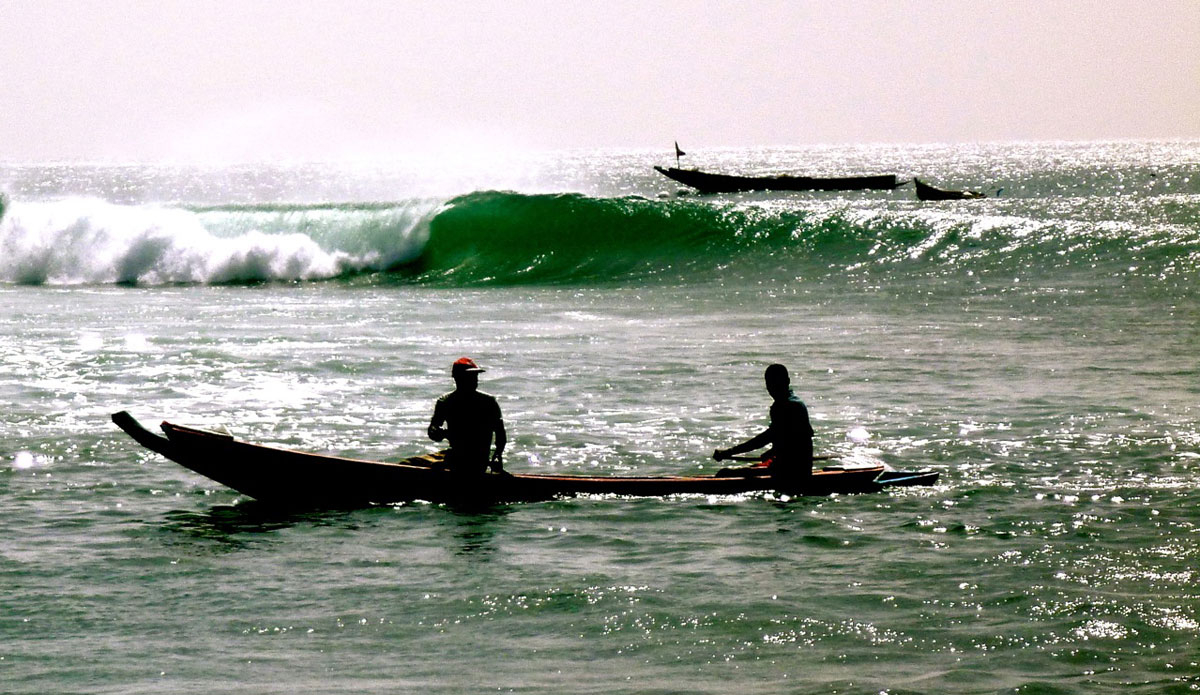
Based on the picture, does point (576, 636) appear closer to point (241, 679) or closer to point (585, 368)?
point (241, 679)

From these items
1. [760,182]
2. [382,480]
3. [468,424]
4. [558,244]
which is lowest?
[382,480]

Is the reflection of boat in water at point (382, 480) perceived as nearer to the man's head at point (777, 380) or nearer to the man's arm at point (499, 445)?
the man's arm at point (499, 445)

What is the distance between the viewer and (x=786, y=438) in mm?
11867

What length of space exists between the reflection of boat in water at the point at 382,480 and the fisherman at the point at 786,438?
13cm

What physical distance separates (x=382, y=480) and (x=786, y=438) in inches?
125

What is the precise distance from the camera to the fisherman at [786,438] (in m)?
11.8

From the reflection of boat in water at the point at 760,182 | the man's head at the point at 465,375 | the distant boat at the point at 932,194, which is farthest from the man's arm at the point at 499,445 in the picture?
the reflection of boat in water at the point at 760,182

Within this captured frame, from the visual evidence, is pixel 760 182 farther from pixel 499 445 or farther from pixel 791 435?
pixel 499 445

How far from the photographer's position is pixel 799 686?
738 cm

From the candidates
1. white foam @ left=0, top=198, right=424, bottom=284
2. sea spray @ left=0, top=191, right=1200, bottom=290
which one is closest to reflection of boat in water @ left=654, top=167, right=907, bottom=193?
sea spray @ left=0, top=191, right=1200, bottom=290

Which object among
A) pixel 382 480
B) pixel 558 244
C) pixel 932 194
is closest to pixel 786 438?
pixel 382 480

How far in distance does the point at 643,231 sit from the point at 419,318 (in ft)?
46.0

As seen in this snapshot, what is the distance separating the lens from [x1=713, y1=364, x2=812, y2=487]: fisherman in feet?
38.6

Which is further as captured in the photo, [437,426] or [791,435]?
[791,435]
